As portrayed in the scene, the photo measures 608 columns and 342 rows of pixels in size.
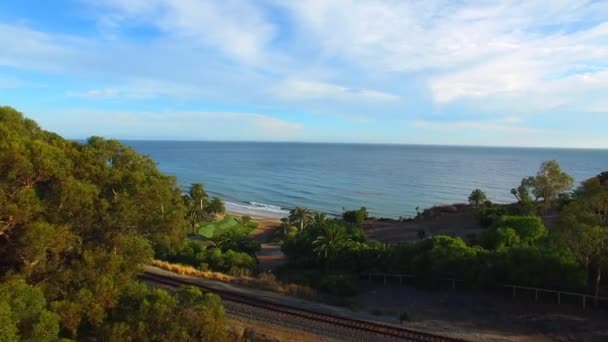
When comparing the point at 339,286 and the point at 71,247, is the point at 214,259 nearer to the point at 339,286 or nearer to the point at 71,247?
the point at 339,286

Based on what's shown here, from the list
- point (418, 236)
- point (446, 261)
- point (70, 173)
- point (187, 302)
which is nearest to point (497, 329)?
point (446, 261)

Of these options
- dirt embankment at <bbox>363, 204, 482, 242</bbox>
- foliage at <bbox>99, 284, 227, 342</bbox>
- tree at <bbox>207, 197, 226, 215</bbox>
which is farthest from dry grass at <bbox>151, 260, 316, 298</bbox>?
tree at <bbox>207, 197, 226, 215</bbox>

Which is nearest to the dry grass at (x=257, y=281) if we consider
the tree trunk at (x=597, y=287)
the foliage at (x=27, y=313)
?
A: the tree trunk at (x=597, y=287)

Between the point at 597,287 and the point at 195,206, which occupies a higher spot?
the point at 597,287

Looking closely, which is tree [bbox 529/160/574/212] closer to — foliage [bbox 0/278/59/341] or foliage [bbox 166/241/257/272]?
foliage [bbox 166/241/257/272]

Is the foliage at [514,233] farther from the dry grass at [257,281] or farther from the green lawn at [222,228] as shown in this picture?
the green lawn at [222,228]

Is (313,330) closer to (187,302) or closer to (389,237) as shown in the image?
(187,302)

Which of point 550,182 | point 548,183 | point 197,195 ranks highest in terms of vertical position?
point 550,182

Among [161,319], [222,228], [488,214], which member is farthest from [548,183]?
[161,319]
